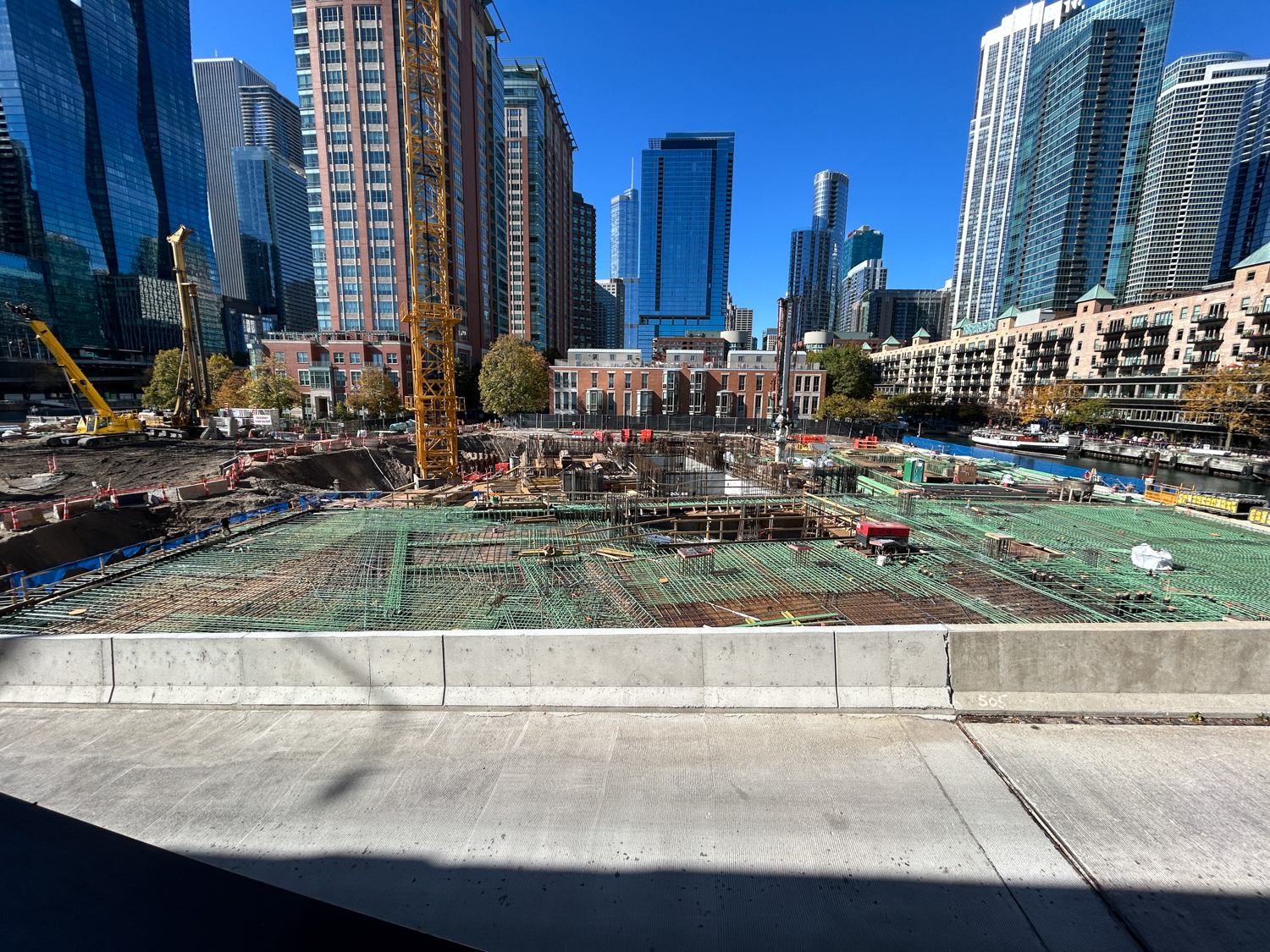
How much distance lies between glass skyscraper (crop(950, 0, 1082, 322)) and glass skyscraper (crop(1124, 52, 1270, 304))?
3950 centimetres

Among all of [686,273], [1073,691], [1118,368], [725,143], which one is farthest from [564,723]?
[725,143]

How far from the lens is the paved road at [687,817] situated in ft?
12.3

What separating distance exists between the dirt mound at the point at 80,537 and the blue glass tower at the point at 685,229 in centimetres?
17218

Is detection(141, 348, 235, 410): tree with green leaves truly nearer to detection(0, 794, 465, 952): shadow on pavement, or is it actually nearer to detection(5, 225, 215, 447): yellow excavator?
detection(5, 225, 215, 447): yellow excavator

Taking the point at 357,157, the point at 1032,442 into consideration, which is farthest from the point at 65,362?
the point at 1032,442

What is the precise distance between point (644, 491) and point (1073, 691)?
761 inches

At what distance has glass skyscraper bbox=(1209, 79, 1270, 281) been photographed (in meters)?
124

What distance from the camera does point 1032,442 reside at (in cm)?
5906

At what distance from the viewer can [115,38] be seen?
110 m

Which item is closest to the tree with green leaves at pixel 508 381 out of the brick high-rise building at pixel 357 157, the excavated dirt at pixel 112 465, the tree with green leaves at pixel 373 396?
the tree with green leaves at pixel 373 396

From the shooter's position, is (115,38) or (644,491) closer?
(644,491)

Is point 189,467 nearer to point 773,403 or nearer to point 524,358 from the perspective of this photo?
point 524,358

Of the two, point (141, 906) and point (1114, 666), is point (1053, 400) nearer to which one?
point (1114, 666)

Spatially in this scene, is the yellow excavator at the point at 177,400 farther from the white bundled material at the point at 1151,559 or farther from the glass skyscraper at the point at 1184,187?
the glass skyscraper at the point at 1184,187
